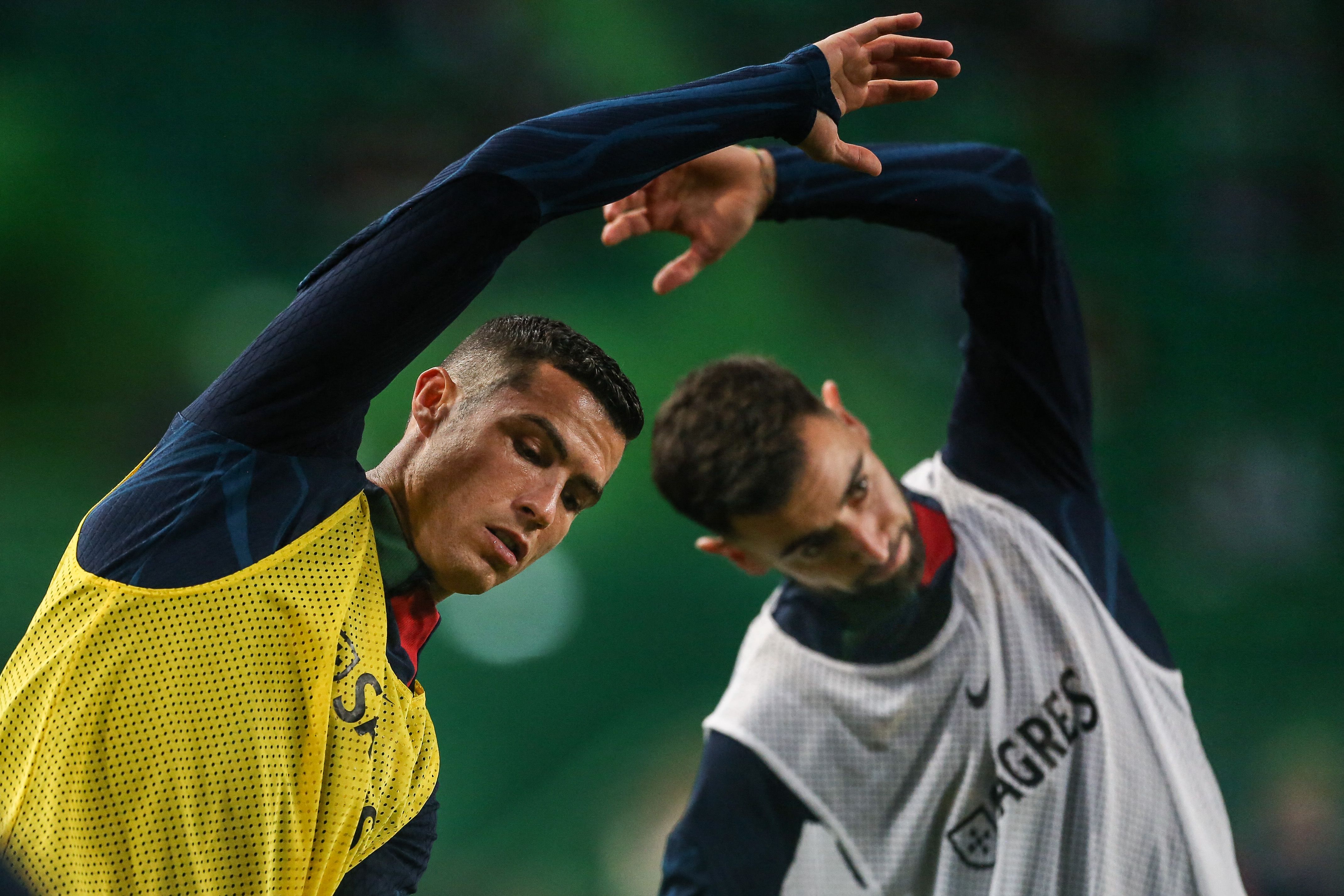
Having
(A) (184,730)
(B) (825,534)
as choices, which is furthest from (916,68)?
(A) (184,730)

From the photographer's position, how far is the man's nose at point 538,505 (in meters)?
1.36

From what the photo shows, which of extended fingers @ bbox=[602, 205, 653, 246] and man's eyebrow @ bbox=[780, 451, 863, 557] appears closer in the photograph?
extended fingers @ bbox=[602, 205, 653, 246]

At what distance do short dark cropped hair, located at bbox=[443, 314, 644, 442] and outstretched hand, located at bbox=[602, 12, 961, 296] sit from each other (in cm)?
30

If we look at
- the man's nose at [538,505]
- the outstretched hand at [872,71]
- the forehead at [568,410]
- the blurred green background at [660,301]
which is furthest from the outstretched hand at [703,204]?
the blurred green background at [660,301]

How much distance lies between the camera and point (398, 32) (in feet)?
17.0

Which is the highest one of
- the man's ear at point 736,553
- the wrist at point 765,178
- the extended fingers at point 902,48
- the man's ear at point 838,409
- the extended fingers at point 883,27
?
the extended fingers at point 883,27

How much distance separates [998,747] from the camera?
198cm

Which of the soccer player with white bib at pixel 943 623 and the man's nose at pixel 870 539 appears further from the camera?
the man's nose at pixel 870 539

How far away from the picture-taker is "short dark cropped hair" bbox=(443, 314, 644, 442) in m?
1.41

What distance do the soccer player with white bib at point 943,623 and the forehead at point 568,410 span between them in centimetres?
52

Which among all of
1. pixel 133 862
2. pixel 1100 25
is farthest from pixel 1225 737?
pixel 133 862

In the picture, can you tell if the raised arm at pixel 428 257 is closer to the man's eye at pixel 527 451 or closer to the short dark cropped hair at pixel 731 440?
the man's eye at pixel 527 451

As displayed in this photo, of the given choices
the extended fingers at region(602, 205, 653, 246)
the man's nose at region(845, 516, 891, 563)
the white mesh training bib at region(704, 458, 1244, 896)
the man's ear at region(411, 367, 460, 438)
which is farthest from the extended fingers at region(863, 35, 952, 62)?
the white mesh training bib at region(704, 458, 1244, 896)

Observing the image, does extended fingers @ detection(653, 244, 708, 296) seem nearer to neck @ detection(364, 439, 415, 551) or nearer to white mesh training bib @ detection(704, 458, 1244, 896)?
neck @ detection(364, 439, 415, 551)
